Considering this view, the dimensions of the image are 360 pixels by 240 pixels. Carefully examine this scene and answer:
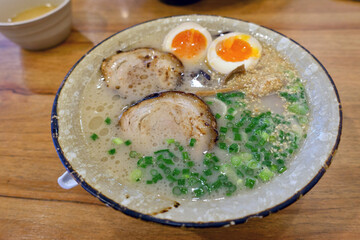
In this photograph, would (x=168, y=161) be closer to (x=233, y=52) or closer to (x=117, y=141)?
(x=117, y=141)

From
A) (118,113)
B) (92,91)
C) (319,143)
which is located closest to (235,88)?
(319,143)

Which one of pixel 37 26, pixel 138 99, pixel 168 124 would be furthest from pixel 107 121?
pixel 37 26

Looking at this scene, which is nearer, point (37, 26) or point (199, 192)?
point (199, 192)

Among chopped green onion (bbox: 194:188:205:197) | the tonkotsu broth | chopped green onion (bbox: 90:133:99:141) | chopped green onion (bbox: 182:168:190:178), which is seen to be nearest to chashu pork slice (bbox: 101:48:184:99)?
the tonkotsu broth

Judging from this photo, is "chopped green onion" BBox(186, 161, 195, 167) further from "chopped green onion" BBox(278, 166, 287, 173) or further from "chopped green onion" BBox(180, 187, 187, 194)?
"chopped green onion" BBox(278, 166, 287, 173)

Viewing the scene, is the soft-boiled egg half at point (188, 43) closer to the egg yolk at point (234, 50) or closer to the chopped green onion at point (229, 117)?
the egg yolk at point (234, 50)

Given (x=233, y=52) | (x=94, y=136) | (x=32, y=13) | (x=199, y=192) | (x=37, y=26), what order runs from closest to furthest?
(x=199, y=192), (x=94, y=136), (x=233, y=52), (x=37, y=26), (x=32, y=13)

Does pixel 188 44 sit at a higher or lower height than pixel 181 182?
higher
